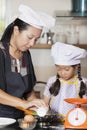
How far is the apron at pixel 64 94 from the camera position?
1.95 meters

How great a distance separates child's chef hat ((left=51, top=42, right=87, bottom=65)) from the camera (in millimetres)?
1886

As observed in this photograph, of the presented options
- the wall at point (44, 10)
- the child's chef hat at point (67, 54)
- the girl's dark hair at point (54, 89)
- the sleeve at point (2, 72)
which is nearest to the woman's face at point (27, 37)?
the sleeve at point (2, 72)

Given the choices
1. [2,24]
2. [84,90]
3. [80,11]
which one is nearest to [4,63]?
[84,90]

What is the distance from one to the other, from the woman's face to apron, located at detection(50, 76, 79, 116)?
0.42m

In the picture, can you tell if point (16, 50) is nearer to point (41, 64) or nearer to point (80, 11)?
point (80, 11)

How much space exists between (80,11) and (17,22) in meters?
1.15

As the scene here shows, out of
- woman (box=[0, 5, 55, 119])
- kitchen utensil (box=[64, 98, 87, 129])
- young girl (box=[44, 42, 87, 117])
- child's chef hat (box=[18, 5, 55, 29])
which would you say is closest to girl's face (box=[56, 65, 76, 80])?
young girl (box=[44, 42, 87, 117])

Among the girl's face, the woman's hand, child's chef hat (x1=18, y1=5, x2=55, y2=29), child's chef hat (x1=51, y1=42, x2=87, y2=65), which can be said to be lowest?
the woman's hand

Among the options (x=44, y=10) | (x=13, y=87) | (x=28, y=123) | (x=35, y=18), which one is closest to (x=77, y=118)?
(x=28, y=123)

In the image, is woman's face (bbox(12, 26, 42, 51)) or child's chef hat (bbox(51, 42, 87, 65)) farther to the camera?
child's chef hat (bbox(51, 42, 87, 65))

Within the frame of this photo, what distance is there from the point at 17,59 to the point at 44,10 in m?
1.43

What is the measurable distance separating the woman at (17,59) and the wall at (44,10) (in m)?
1.35

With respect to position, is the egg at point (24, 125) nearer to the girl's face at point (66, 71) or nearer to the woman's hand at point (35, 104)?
the woman's hand at point (35, 104)

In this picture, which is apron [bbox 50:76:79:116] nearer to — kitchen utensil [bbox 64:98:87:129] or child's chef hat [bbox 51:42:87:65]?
child's chef hat [bbox 51:42:87:65]
